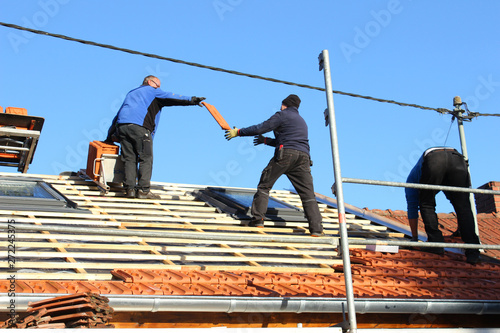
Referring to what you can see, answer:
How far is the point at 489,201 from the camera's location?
39.5 feet

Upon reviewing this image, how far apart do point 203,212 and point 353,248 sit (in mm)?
1903

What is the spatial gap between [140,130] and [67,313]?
444 centimetres

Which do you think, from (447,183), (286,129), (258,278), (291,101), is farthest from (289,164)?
(258,278)

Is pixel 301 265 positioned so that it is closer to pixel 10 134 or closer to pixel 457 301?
pixel 457 301

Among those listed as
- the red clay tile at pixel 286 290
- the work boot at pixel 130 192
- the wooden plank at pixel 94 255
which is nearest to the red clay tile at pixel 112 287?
the wooden plank at pixel 94 255

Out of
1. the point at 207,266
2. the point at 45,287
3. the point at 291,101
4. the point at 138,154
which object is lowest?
the point at 45,287

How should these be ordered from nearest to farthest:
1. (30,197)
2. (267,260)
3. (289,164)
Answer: (267,260) < (30,197) < (289,164)

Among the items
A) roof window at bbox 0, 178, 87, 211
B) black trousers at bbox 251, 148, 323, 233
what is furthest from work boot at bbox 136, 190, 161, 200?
black trousers at bbox 251, 148, 323, 233

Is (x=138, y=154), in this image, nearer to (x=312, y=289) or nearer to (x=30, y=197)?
(x=30, y=197)

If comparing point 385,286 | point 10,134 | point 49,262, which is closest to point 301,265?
point 385,286

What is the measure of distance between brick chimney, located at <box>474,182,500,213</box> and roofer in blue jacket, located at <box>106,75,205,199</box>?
6.16m

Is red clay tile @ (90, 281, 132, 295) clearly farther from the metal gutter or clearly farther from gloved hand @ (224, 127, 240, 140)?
gloved hand @ (224, 127, 240, 140)

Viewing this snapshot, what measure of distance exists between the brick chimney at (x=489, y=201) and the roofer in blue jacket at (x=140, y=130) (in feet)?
20.2

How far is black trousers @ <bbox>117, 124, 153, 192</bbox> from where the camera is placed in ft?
26.5
